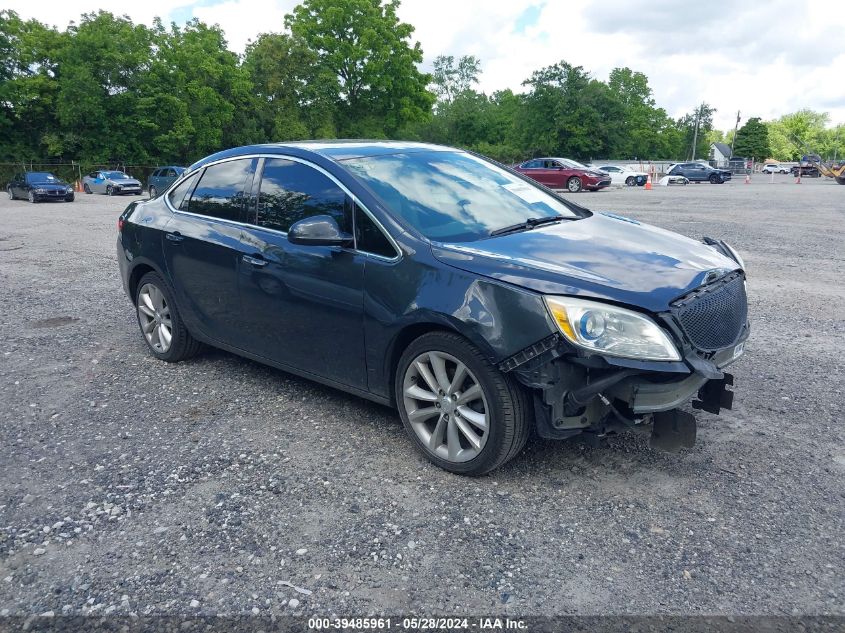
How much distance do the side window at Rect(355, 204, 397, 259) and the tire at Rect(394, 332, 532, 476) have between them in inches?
21.2

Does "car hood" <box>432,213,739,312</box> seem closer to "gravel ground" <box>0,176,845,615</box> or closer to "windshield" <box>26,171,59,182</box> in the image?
"gravel ground" <box>0,176,845,615</box>

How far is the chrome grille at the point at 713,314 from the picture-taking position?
10.7 feet

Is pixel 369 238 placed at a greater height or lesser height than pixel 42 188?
greater

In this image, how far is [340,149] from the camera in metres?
4.48

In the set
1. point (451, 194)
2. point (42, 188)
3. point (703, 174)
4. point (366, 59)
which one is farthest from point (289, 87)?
point (451, 194)

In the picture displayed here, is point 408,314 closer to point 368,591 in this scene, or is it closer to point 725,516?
point 368,591

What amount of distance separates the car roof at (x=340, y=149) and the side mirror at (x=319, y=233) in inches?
22.3

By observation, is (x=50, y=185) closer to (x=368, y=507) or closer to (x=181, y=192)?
(x=181, y=192)

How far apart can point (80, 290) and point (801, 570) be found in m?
8.32

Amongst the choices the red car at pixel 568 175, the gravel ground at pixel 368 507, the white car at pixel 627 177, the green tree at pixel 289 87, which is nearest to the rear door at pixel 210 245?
the gravel ground at pixel 368 507

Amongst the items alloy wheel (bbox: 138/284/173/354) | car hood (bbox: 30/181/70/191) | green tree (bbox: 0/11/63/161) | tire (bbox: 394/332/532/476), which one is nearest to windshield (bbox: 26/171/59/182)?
car hood (bbox: 30/181/70/191)

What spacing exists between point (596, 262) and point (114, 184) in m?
34.0

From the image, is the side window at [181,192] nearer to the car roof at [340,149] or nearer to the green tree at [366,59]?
the car roof at [340,149]

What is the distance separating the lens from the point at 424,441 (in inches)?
146
